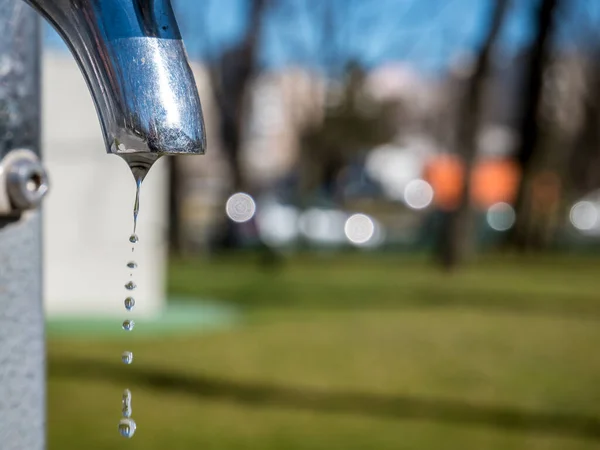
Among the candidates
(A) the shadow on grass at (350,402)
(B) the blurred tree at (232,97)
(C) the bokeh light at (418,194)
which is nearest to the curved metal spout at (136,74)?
(A) the shadow on grass at (350,402)

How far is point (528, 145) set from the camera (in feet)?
81.3

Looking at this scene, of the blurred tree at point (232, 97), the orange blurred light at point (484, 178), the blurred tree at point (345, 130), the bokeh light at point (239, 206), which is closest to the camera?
the blurred tree at point (232, 97)

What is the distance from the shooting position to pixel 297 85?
35281mm

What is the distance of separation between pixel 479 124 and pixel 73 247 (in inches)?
407

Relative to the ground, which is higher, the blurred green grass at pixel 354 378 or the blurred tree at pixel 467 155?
the blurred tree at pixel 467 155

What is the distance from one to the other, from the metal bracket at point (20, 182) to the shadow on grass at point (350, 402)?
4924 millimetres

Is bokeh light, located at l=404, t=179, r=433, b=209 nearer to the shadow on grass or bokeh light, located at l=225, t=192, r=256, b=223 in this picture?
bokeh light, located at l=225, t=192, r=256, b=223

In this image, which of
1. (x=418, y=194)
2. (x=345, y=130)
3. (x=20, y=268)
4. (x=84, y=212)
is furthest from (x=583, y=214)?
(x=20, y=268)

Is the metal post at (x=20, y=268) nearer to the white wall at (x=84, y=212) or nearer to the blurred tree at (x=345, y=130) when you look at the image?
the white wall at (x=84, y=212)

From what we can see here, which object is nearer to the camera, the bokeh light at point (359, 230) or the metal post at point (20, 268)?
the metal post at point (20, 268)

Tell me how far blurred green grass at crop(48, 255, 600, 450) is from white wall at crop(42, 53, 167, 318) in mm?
1453

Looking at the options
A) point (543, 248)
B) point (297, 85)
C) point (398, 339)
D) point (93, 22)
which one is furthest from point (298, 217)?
point (93, 22)

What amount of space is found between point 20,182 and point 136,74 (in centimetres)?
25

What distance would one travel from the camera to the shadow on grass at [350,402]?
5766mm
